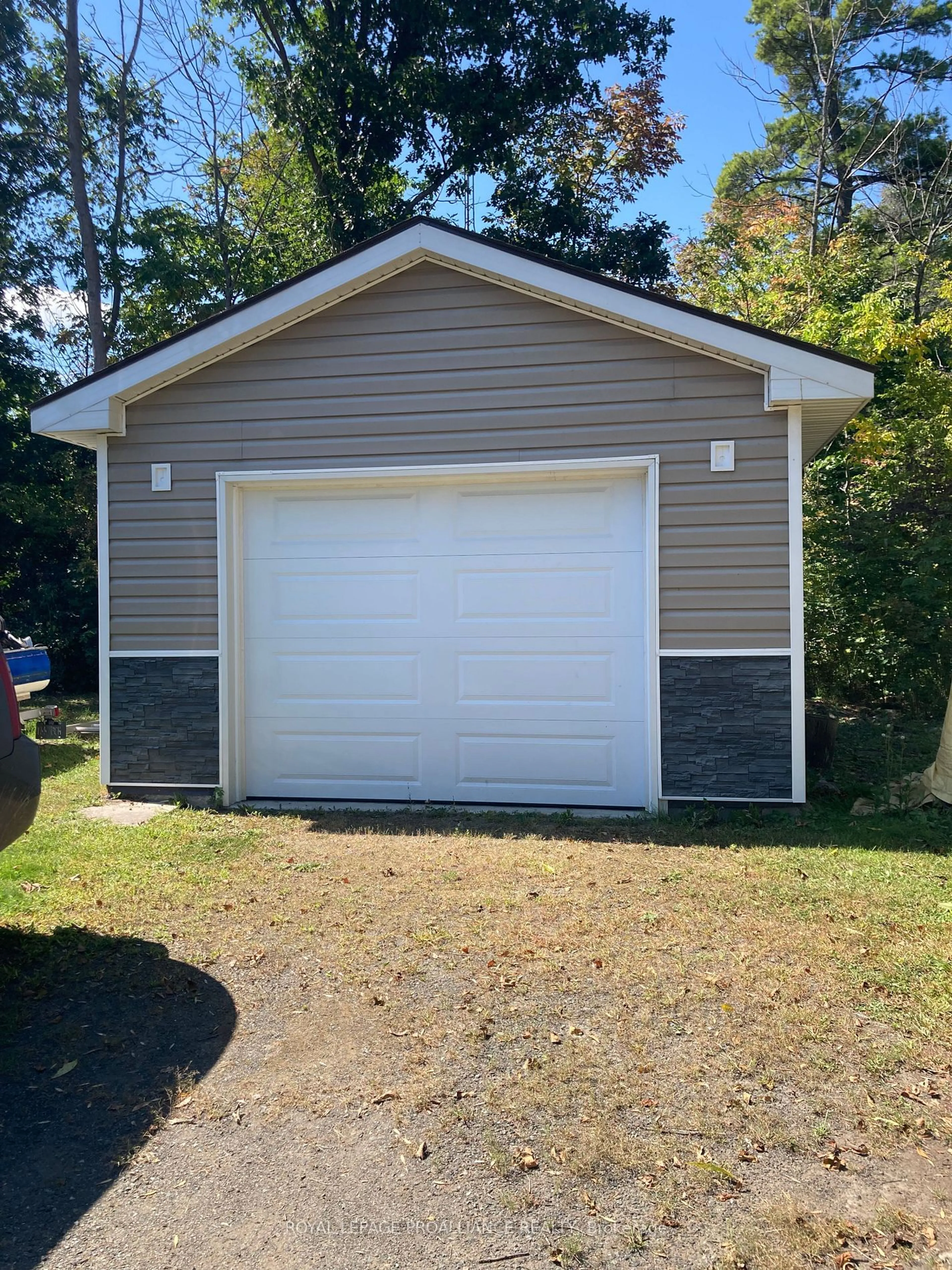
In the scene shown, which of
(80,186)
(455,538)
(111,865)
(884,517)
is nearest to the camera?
(111,865)

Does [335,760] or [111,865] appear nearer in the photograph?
[111,865]

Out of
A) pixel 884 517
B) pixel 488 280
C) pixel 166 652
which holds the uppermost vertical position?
pixel 488 280

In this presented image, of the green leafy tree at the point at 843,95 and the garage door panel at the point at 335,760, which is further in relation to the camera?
the green leafy tree at the point at 843,95

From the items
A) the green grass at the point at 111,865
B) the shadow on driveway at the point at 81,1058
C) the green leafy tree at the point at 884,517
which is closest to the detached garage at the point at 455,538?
the green grass at the point at 111,865

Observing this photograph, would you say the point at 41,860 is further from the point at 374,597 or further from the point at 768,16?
the point at 768,16

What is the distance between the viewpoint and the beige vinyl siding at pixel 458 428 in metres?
6.22

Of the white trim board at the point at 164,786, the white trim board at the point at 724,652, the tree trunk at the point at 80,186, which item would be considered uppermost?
the tree trunk at the point at 80,186

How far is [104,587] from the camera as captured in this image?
700 centimetres

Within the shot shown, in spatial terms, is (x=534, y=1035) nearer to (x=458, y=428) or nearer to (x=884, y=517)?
(x=458, y=428)

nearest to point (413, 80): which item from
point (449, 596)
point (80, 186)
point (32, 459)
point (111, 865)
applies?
point (80, 186)

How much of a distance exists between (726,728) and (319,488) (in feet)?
11.2

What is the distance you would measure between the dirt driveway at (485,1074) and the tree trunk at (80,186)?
13.2 m

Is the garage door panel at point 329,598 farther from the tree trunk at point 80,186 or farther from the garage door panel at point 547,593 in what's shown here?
the tree trunk at point 80,186

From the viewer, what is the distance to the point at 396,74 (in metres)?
16.1
